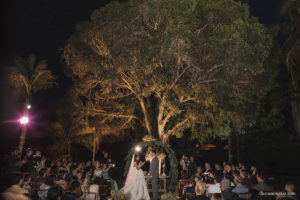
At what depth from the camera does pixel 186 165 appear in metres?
17.6

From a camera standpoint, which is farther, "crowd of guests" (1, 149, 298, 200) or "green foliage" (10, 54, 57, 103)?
"green foliage" (10, 54, 57, 103)

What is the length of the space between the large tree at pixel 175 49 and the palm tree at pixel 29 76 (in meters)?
5.58

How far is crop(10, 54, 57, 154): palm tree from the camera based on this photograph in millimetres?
20078

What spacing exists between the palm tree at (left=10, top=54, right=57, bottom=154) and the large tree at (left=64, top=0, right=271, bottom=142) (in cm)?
558

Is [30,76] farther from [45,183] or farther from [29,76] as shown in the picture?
[45,183]

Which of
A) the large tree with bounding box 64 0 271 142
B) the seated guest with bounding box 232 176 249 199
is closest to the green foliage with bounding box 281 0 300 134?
the large tree with bounding box 64 0 271 142

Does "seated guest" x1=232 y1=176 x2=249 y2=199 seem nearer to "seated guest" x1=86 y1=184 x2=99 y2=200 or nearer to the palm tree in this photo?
"seated guest" x1=86 y1=184 x2=99 y2=200

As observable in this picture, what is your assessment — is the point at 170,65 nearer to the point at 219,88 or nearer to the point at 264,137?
the point at 219,88

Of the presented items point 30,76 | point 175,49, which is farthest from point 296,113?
point 30,76

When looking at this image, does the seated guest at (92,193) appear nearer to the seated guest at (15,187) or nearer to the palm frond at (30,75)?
the seated guest at (15,187)

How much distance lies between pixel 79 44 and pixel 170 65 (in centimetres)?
612

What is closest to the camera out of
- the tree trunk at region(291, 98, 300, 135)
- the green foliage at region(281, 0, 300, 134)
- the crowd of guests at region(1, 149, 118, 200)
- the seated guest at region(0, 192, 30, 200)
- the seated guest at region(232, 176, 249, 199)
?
the seated guest at region(0, 192, 30, 200)

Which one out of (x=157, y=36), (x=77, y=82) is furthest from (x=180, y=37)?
(x=77, y=82)

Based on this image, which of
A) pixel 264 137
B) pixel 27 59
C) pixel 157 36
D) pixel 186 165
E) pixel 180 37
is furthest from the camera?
pixel 264 137
